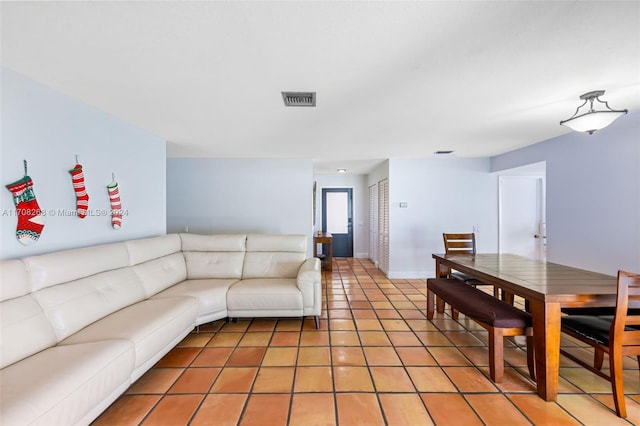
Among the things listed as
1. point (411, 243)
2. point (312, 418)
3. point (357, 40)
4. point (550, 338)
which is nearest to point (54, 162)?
point (357, 40)

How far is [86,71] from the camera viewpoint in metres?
1.80

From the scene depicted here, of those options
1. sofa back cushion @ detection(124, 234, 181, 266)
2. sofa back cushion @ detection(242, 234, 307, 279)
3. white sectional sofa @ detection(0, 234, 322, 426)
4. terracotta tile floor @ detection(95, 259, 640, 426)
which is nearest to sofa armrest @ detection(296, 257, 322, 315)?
white sectional sofa @ detection(0, 234, 322, 426)

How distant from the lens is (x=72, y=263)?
189 cm

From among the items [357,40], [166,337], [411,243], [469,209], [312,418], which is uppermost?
[357,40]

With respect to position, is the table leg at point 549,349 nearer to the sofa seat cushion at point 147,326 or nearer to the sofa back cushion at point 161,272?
the sofa seat cushion at point 147,326

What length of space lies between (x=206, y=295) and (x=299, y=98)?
215 centimetres

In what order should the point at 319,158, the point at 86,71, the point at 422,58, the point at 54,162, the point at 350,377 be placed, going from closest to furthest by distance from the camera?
1. the point at 422,58
2. the point at 86,71
3. the point at 350,377
4. the point at 54,162
5. the point at 319,158

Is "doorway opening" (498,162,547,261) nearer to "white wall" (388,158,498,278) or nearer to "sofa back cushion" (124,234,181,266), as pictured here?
"white wall" (388,158,498,278)

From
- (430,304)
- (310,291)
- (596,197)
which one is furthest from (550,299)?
(596,197)

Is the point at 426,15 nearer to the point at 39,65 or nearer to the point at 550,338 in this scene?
the point at 550,338

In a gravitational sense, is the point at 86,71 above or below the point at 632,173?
above

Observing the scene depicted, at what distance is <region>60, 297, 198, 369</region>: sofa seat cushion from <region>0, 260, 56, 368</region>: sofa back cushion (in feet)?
0.50

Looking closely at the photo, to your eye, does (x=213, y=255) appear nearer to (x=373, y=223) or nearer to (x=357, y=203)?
(x=373, y=223)

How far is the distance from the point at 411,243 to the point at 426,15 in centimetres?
409
